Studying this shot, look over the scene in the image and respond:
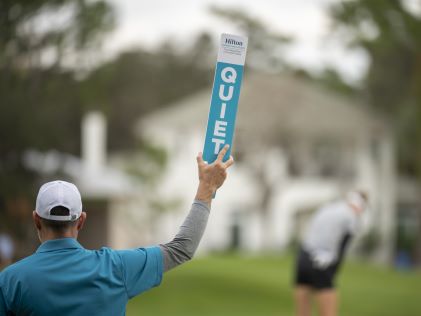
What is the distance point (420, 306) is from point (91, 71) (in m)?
8.33

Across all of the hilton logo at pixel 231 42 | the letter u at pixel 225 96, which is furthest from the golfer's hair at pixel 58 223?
the hilton logo at pixel 231 42

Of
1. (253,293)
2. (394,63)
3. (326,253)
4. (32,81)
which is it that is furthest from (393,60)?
(326,253)

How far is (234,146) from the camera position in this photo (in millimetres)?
42844

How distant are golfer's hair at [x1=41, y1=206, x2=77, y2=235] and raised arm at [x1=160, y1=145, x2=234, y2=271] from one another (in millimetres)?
446

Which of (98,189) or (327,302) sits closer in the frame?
(327,302)

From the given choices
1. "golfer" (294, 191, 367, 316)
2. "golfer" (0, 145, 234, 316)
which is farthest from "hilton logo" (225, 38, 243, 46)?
"golfer" (294, 191, 367, 316)

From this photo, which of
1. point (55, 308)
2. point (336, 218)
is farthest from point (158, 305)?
point (55, 308)

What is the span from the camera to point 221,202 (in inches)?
1764

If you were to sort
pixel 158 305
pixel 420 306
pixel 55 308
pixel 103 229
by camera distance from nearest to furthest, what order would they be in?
pixel 55 308
pixel 158 305
pixel 420 306
pixel 103 229

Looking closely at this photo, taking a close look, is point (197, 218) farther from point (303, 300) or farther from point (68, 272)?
point (303, 300)

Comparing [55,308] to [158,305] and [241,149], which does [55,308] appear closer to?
[158,305]

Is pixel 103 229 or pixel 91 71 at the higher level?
A: pixel 91 71

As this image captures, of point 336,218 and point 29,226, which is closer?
point 336,218

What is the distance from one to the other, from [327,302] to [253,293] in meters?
9.61
